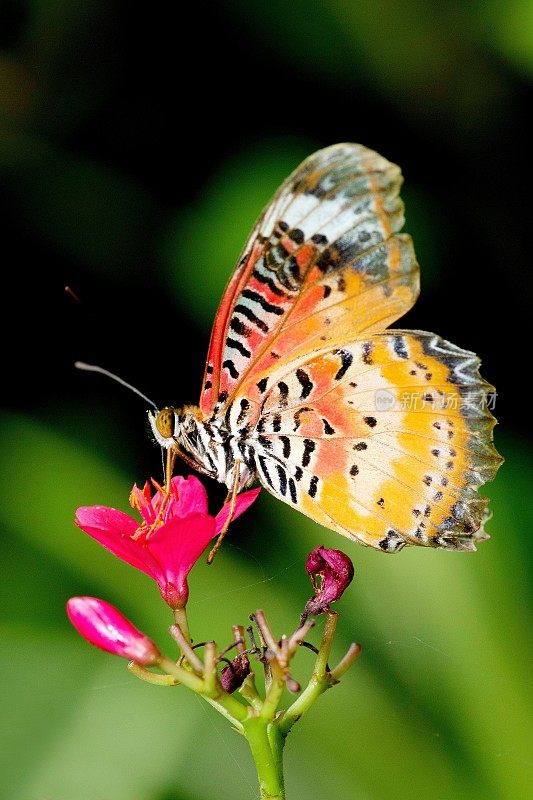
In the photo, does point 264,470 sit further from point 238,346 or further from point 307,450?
point 238,346

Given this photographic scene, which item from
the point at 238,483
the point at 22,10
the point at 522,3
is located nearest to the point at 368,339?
the point at 238,483

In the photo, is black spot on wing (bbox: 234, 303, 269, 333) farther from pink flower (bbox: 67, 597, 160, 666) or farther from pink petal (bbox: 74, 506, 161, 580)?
pink flower (bbox: 67, 597, 160, 666)

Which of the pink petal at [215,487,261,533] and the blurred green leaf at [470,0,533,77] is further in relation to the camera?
the blurred green leaf at [470,0,533,77]

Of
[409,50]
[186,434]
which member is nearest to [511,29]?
[409,50]

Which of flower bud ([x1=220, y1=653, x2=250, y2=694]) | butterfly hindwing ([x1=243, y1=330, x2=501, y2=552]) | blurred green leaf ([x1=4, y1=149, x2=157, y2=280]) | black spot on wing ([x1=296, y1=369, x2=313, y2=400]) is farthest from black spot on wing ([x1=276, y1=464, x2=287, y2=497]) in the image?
blurred green leaf ([x1=4, y1=149, x2=157, y2=280])

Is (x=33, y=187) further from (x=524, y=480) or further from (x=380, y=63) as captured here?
(x=524, y=480)

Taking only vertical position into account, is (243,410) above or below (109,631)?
above

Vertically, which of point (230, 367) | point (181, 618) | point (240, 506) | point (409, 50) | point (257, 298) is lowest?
point (181, 618)

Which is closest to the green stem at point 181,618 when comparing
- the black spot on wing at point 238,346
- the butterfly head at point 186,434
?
the butterfly head at point 186,434
